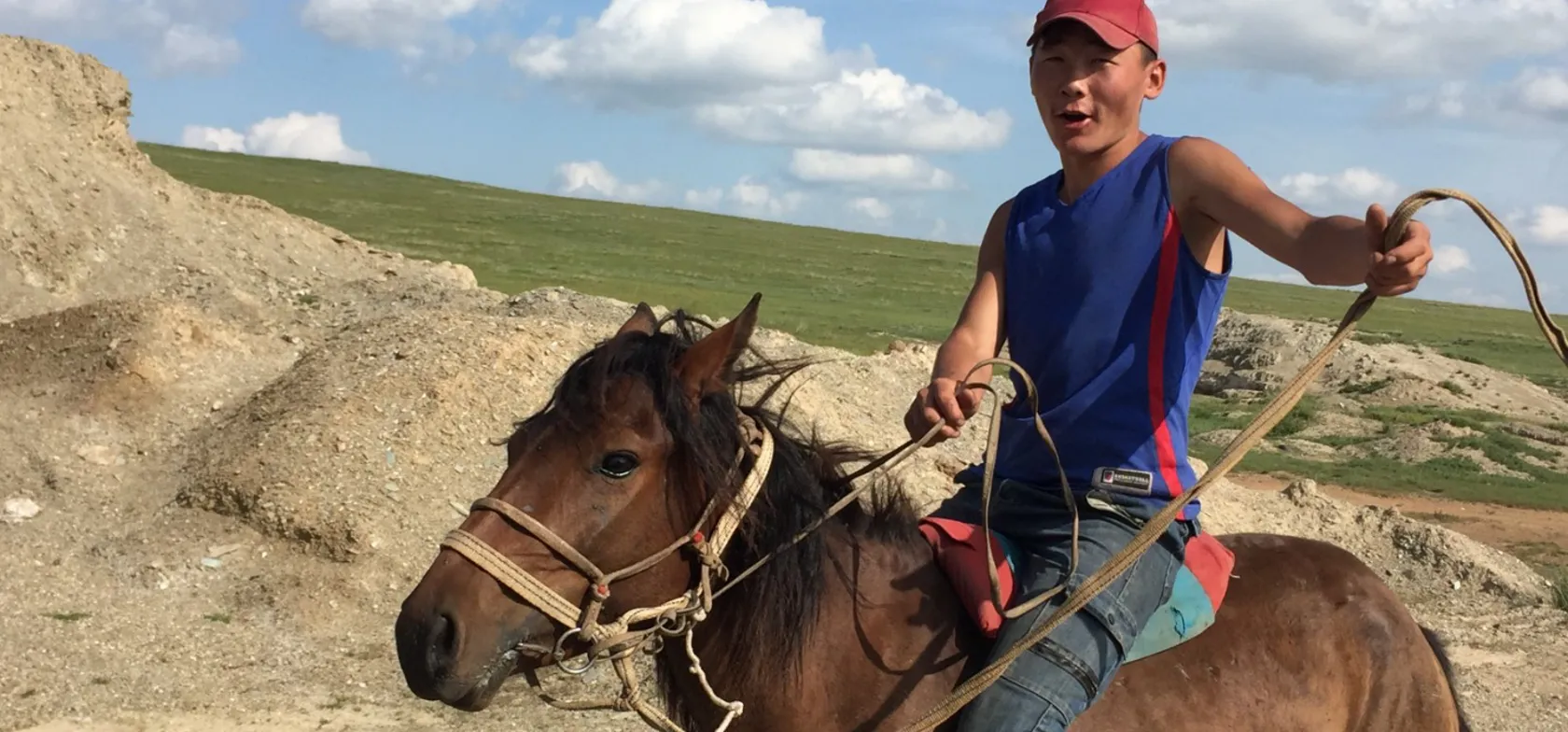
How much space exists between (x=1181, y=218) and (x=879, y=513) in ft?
3.52

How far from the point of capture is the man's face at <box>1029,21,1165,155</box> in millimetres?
3092

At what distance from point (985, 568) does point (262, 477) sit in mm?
8864

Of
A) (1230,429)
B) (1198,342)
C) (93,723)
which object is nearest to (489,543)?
(1198,342)

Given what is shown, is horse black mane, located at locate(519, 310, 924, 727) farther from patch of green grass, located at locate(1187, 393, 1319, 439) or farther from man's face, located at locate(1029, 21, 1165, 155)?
patch of green grass, located at locate(1187, 393, 1319, 439)

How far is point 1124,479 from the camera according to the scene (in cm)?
302

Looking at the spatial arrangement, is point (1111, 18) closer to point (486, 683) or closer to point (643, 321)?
point (643, 321)

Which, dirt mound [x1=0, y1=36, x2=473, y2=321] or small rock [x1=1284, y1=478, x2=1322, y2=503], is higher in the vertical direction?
dirt mound [x1=0, y1=36, x2=473, y2=321]

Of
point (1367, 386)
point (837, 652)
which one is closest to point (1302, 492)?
point (837, 652)

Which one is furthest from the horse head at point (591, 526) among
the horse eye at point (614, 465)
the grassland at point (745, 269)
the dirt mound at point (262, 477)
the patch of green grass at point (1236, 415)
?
the patch of green grass at point (1236, 415)

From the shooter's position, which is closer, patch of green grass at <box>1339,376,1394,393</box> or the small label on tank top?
the small label on tank top

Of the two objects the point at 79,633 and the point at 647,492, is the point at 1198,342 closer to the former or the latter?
the point at 647,492

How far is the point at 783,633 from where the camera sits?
2885 mm

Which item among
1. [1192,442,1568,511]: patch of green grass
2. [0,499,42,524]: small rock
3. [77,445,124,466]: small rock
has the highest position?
[77,445,124,466]: small rock

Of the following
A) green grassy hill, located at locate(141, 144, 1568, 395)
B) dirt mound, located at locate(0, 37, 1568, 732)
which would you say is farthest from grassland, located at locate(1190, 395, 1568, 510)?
green grassy hill, located at locate(141, 144, 1568, 395)
